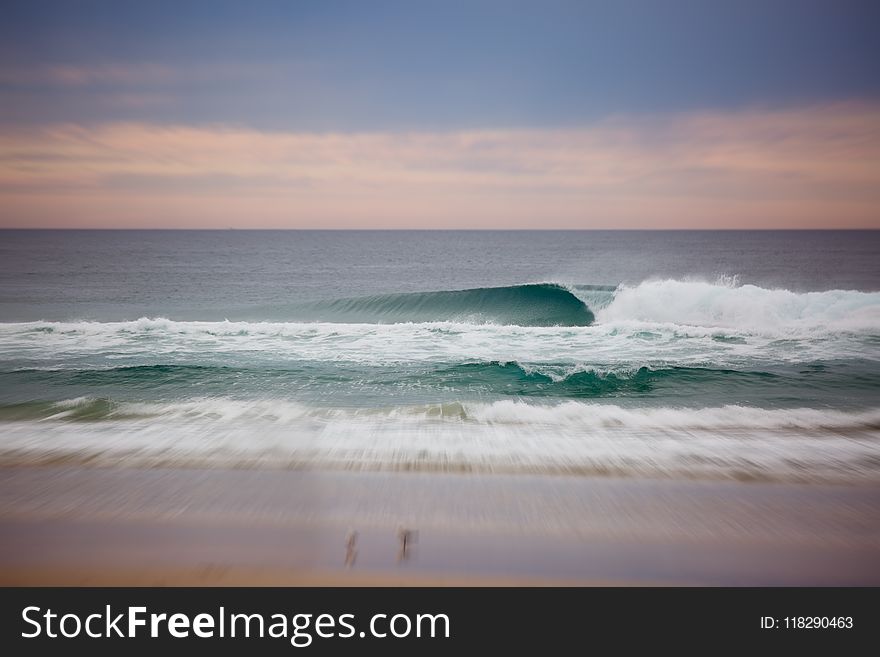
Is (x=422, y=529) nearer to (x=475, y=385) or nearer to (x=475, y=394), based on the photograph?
(x=475, y=394)

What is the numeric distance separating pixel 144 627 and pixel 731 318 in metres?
17.0

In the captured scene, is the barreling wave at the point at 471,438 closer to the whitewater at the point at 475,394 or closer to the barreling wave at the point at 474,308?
the whitewater at the point at 475,394

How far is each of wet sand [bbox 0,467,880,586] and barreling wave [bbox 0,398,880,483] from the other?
36 cm

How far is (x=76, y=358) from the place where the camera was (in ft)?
35.6

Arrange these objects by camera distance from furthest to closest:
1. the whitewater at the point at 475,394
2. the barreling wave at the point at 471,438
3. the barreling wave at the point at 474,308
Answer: the barreling wave at the point at 474,308 < the whitewater at the point at 475,394 < the barreling wave at the point at 471,438

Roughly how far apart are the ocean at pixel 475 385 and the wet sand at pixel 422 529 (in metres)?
0.48

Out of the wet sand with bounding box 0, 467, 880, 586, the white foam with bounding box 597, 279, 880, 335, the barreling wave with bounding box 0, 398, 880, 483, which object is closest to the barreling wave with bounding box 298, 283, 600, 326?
the white foam with bounding box 597, 279, 880, 335

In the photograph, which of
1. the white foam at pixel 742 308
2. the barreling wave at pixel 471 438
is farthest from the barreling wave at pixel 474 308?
the barreling wave at pixel 471 438

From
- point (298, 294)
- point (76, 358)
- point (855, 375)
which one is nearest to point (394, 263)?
point (298, 294)

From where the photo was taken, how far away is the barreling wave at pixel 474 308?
56.8 feet

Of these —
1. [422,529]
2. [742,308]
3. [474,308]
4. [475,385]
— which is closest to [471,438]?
[422,529]

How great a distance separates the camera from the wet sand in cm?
351

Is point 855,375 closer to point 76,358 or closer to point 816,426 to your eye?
point 816,426

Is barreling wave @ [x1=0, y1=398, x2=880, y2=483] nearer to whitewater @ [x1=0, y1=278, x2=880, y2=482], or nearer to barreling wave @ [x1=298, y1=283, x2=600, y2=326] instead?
whitewater @ [x1=0, y1=278, x2=880, y2=482]
